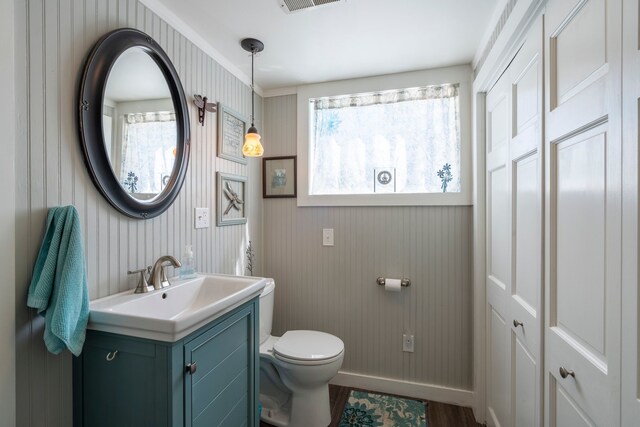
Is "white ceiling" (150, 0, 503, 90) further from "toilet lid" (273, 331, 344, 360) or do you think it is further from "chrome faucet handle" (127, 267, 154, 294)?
"toilet lid" (273, 331, 344, 360)

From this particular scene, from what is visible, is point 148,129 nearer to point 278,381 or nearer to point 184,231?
point 184,231

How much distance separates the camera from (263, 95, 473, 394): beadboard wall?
200 cm

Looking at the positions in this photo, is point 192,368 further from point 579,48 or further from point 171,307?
point 579,48

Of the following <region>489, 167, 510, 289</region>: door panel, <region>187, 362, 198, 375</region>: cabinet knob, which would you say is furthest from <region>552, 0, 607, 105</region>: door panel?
<region>187, 362, 198, 375</region>: cabinet knob

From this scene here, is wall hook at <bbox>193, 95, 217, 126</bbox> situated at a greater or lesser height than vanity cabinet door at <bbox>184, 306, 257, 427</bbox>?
greater

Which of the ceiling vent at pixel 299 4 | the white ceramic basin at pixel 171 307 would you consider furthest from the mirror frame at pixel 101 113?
the ceiling vent at pixel 299 4

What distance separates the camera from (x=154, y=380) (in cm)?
92

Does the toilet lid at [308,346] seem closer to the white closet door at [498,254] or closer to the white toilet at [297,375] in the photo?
the white toilet at [297,375]

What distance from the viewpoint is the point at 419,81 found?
2.05 m

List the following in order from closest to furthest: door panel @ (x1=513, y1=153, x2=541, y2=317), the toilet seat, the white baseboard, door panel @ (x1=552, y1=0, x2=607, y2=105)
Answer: door panel @ (x1=552, y1=0, x2=607, y2=105) < door panel @ (x1=513, y1=153, x2=541, y2=317) < the toilet seat < the white baseboard

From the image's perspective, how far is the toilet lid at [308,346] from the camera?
1646mm

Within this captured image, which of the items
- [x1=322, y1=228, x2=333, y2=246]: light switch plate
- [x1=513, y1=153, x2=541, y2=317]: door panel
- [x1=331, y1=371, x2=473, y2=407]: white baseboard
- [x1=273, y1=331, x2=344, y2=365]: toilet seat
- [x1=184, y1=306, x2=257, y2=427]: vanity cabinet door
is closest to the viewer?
[x1=184, y1=306, x2=257, y2=427]: vanity cabinet door

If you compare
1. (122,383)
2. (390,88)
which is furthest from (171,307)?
(390,88)

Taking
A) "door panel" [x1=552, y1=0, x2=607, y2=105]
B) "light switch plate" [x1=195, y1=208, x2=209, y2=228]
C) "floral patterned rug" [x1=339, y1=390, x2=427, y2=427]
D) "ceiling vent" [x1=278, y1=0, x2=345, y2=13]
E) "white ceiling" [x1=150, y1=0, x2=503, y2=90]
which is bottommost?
"floral patterned rug" [x1=339, y1=390, x2=427, y2=427]
